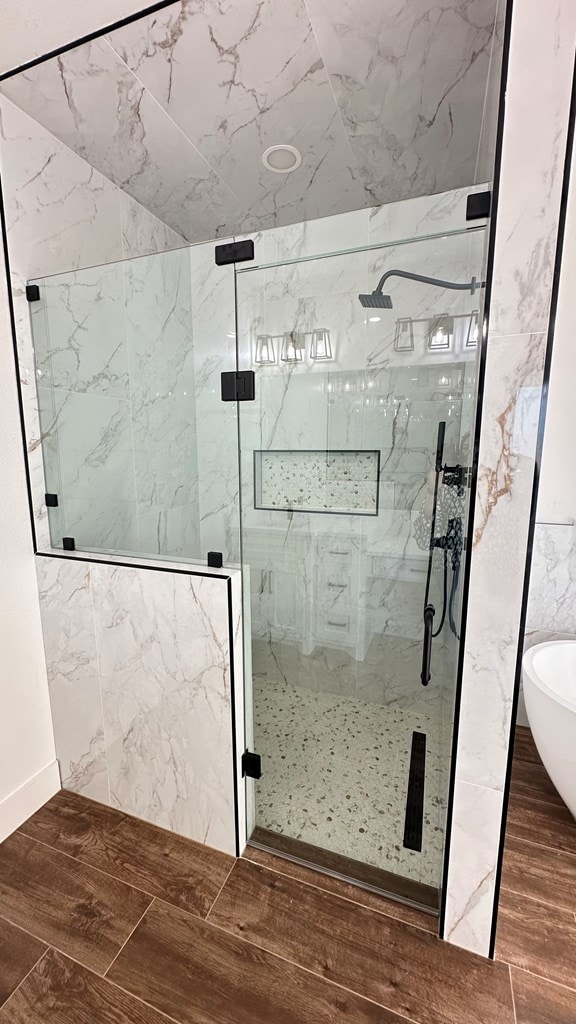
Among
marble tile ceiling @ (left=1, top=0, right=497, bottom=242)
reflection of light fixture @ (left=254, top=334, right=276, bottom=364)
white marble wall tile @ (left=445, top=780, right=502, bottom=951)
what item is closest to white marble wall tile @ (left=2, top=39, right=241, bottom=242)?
marble tile ceiling @ (left=1, top=0, right=497, bottom=242)

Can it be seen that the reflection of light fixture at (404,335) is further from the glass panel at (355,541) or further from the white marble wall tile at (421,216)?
the white marble wall tile at (421,216)

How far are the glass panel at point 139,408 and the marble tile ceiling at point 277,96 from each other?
19.2 inches

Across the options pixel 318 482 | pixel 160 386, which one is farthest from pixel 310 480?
pixel 160 386

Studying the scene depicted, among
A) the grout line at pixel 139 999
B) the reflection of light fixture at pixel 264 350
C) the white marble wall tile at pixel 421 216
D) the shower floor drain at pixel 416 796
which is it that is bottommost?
the grout line at pixel 139 999

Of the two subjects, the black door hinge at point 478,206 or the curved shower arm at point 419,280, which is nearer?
the black door hinge at point 478,206

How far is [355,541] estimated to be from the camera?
168cm

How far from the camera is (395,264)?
4.28 feet

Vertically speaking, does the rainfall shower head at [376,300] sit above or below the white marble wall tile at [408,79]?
below

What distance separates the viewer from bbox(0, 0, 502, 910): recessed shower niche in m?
1.30

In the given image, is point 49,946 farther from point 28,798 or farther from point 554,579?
point 554,579

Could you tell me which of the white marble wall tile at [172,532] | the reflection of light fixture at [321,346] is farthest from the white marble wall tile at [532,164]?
the white marble wall tile at [172,532]

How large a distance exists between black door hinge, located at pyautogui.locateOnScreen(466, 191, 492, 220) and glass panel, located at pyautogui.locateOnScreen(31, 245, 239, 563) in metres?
0.78

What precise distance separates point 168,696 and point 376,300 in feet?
5.08

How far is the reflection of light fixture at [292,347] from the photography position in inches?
56.9
